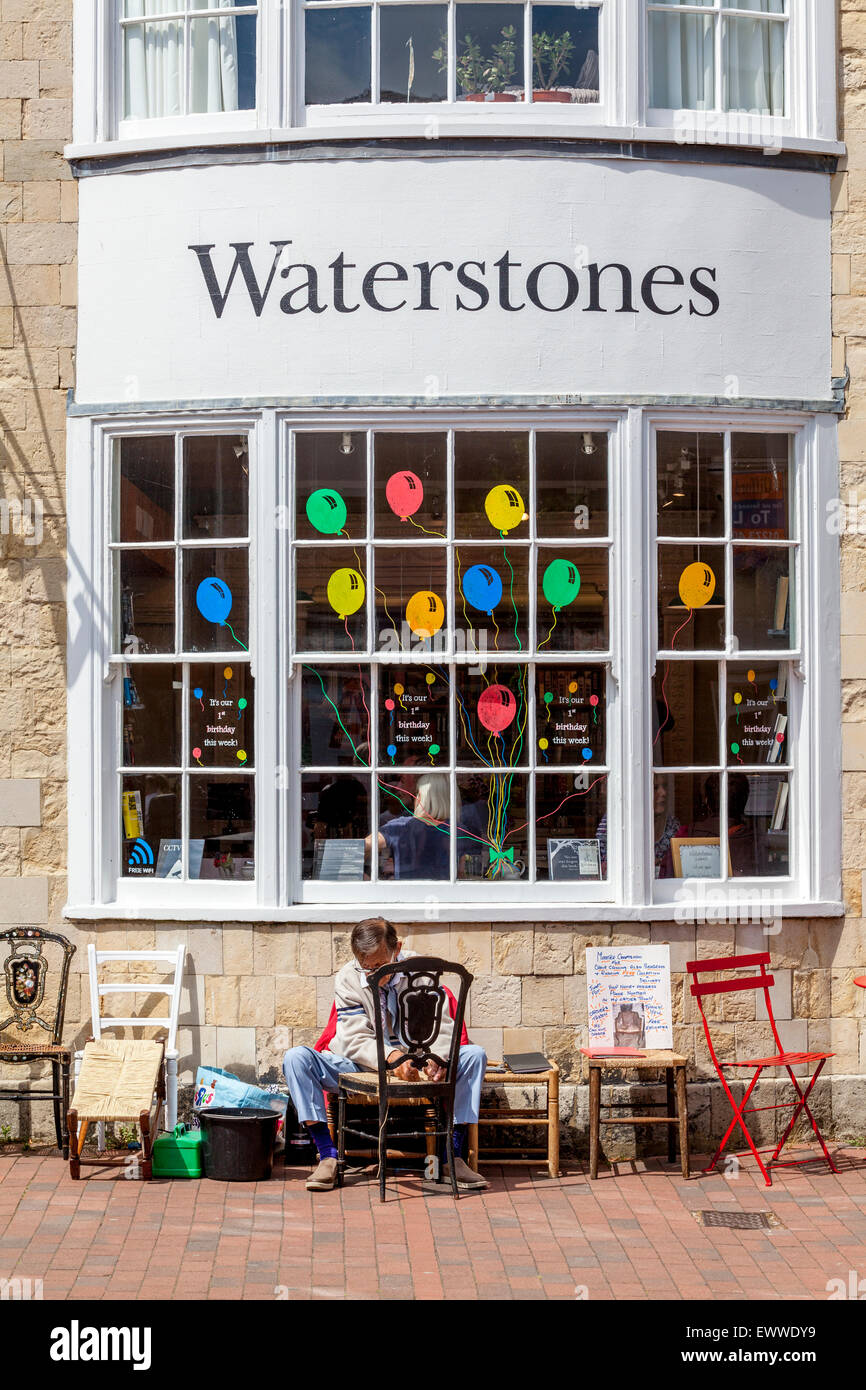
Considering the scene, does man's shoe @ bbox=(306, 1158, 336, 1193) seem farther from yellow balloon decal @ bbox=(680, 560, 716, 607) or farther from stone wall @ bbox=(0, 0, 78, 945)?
yellow balloon decal @ bbox=(680, 560, 716, 607)

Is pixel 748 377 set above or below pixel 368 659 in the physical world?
above

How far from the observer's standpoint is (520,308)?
7.62 metres

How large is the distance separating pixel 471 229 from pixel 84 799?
11.6 ft

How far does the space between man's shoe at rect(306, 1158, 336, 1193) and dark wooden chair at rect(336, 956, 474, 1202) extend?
0.12 feet

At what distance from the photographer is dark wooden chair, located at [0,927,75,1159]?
7.69 m

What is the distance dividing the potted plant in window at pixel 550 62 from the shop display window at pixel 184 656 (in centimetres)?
235

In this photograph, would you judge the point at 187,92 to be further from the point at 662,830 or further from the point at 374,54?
the point at 662,830

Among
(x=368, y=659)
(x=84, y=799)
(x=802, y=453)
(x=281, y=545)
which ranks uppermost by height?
(x=802, y=453)

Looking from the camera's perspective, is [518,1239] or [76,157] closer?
[518,1239]

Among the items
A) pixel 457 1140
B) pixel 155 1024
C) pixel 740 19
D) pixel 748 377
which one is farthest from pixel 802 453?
pixel 155 1024

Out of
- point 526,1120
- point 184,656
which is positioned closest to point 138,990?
point 184,656

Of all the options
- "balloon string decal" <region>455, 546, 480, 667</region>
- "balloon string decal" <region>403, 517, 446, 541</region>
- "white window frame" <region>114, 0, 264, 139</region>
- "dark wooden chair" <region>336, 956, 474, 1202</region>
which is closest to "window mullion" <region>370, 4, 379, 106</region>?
"white window frame" <region>114, 0, 264, 139</region>

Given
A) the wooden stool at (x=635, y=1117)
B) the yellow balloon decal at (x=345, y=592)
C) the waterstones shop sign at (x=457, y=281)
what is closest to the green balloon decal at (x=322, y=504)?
the yellow balloon decal at (x=345, y=592)

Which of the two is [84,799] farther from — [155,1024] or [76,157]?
[76,157]
